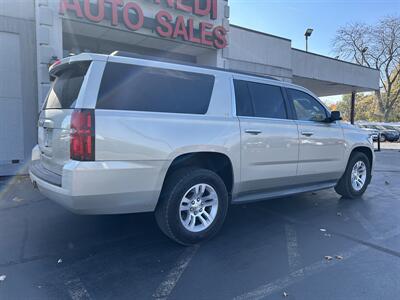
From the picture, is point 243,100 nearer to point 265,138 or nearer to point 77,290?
point 265,138

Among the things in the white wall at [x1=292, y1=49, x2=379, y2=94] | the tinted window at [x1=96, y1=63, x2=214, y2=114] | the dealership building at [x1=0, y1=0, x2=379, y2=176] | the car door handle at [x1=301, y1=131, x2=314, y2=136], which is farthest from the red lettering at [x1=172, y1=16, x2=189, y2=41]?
the white wall at [x1=292, y1=49, x2=379, y2=94]

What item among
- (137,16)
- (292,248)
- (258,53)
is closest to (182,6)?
(137,16)

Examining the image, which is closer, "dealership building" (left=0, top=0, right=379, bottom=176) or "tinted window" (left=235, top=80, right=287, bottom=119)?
"tinted window" (left=235, top=80, right=287, bottom=119)

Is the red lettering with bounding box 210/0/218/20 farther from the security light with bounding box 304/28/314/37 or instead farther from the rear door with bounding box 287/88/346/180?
the security light with bounding box 304/28/314/37

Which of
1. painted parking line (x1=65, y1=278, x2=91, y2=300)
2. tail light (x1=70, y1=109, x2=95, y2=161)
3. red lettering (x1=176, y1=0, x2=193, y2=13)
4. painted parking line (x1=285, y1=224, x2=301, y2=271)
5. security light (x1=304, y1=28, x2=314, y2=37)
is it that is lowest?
painted parking line (x1=65, y1=278, x2=91, y2=300)

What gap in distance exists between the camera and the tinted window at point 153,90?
3.34 metres

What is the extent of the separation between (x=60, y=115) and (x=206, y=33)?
768 centimetres

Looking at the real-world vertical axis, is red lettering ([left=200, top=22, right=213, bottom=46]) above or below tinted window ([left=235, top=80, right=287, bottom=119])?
above

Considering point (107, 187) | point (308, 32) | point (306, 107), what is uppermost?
point (308, 32)

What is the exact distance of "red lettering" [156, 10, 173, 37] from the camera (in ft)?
30.2

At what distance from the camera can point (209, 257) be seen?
3.61m

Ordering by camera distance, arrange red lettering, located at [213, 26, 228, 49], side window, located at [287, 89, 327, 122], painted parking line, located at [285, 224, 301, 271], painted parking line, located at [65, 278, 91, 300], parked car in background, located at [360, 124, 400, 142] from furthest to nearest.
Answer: parked car in background, located at [360, 124, 400, 142] < red lettering, located at [213, 26, 228, 49] < side window, located at [287, 89, 327, 122] < painted parking line, located at [285, 224, 301, 271] < painted parking line, located at [65, 278, 91, 300]

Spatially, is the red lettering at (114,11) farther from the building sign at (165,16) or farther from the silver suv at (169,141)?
the silver suv at (169,141)

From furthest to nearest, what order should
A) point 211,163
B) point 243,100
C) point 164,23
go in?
1. point 164,23
2. point 243,100
3. point 211,163
